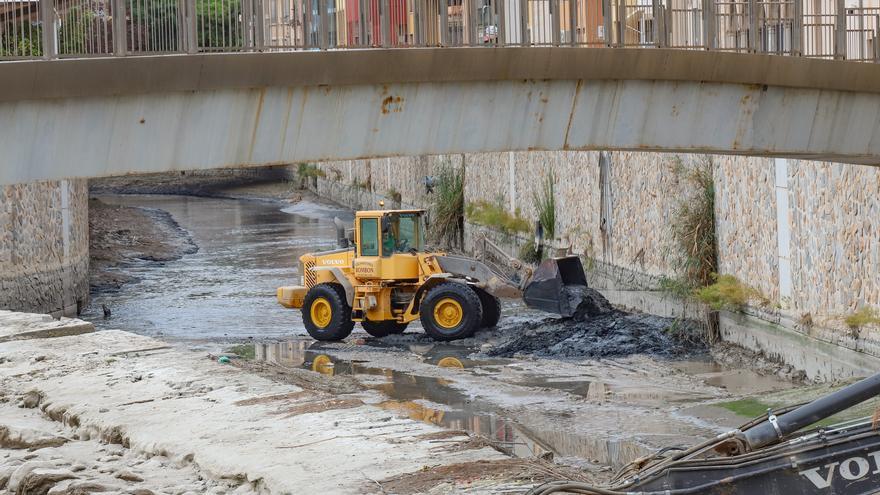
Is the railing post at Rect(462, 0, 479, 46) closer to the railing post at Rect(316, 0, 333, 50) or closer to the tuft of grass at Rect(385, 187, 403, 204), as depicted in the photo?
the railing post at Rect(316, 0, 333, 50)

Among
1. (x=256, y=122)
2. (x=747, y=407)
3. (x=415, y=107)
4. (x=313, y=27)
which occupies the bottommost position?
(x=747, y=407)

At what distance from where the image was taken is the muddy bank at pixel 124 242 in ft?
127

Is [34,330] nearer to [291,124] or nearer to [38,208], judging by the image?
[291,124]

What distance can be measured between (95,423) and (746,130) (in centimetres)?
767

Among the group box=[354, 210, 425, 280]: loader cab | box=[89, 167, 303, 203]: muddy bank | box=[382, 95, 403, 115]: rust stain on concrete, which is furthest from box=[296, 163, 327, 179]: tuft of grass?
box=[382, 95, 403, 115]: rust stain on concrete

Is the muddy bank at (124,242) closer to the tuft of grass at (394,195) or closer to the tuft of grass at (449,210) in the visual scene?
the tuft of grass at (394,195)

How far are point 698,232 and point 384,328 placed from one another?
236 inches

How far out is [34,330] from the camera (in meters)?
17.7

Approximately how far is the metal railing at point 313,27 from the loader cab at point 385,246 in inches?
309

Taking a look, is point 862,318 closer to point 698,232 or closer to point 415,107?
point 698,232

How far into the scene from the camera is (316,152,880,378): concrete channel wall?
62.7 feet

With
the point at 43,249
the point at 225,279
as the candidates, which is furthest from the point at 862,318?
the point at 225,279

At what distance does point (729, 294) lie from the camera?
75.5 feet

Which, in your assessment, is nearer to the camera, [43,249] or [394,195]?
[43,249]
